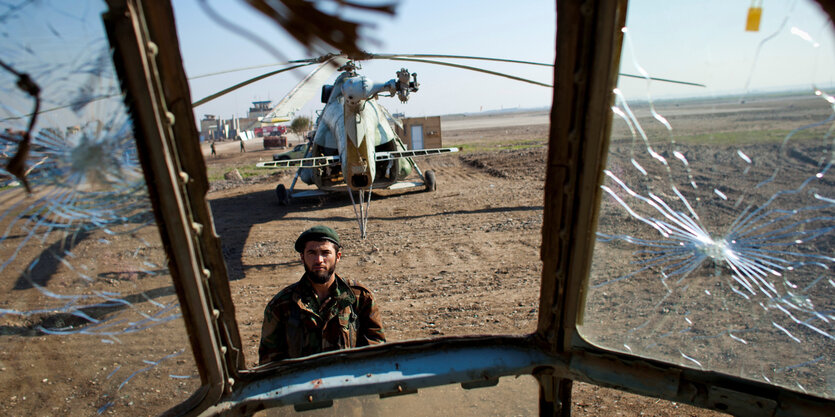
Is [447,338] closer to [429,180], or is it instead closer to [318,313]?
[318,313]

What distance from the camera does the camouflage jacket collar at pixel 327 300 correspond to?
97.8 inches

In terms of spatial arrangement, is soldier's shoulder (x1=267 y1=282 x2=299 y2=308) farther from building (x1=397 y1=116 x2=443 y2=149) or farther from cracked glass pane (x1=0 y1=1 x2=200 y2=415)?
building (x1=397 y1=116 x2=443 y2=149)

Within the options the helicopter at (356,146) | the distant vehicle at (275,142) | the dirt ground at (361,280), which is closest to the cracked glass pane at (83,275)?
the dirt ground at (361,280)

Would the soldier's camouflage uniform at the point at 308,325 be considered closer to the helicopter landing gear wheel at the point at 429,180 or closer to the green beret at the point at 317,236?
the green beret at the point at 317,236

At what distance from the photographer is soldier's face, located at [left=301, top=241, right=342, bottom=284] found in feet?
8.33

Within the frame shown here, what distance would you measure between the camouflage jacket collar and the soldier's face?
0.06m

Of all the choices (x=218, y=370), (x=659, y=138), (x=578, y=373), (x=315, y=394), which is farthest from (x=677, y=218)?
(x=218, y=370)

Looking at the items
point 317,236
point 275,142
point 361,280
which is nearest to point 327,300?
point 317,236

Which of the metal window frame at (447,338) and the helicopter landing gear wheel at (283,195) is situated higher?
the metal window frame at (447,338)

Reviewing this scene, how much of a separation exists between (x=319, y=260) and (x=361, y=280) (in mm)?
3596

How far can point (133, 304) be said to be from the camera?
122cm

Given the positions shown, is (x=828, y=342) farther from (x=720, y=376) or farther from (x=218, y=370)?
(x=218, y=370)

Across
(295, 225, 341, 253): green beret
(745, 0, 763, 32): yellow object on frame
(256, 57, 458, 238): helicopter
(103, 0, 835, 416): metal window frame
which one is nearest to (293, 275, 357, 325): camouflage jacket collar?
(295, 225, 341, 253): green beret

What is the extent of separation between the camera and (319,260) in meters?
2.54
